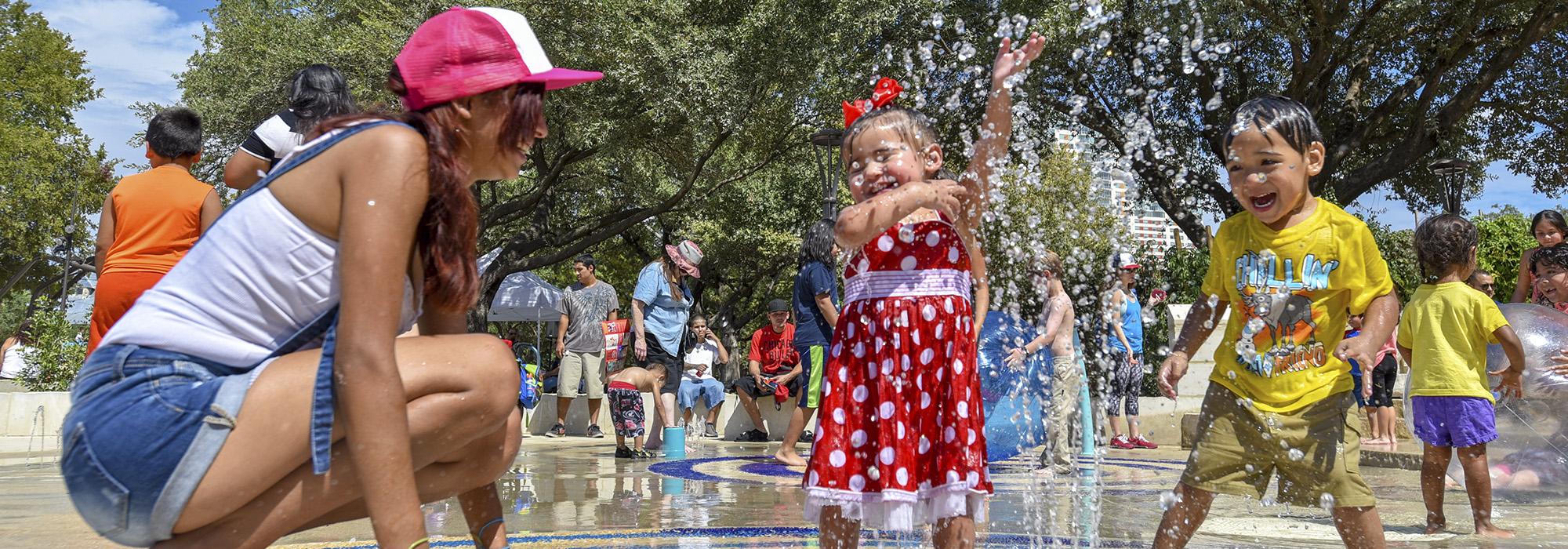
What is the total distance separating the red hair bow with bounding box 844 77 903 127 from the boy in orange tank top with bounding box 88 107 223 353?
2387 millimetres

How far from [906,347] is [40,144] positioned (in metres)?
29.5

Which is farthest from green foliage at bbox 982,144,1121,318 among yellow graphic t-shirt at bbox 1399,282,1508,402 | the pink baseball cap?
the pink baseball cap

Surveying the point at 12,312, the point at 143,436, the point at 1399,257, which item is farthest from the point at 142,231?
the point at 12,312

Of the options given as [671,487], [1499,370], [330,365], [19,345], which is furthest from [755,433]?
[19,345]

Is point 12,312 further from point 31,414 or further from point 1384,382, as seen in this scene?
point 1384,382

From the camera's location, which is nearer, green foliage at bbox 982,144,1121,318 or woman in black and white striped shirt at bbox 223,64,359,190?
woman in black and white striped shirt at bbox 223,64,359,190

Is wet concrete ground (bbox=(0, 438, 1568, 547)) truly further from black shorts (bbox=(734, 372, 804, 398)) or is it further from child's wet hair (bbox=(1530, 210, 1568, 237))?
black shorts (bbox=(734, 372, 804, 398))

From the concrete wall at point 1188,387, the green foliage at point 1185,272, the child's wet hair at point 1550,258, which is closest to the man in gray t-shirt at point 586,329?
the concrete wall at point 1188,387

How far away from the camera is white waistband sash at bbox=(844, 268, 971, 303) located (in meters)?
3.28

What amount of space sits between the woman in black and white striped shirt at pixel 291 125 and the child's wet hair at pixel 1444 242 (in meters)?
4.37

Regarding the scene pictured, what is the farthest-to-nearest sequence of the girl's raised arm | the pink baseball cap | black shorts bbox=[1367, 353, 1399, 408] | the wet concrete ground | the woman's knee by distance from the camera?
black shorts bbox=[1367, 353, 1399, 408] < the wet concrete ground < the girl's raised arm < the woman's knee < the pink baseball cap

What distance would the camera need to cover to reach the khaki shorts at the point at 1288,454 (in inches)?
131

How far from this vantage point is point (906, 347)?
10.5 ft

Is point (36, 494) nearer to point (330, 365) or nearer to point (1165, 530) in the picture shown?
point (330, 365)
